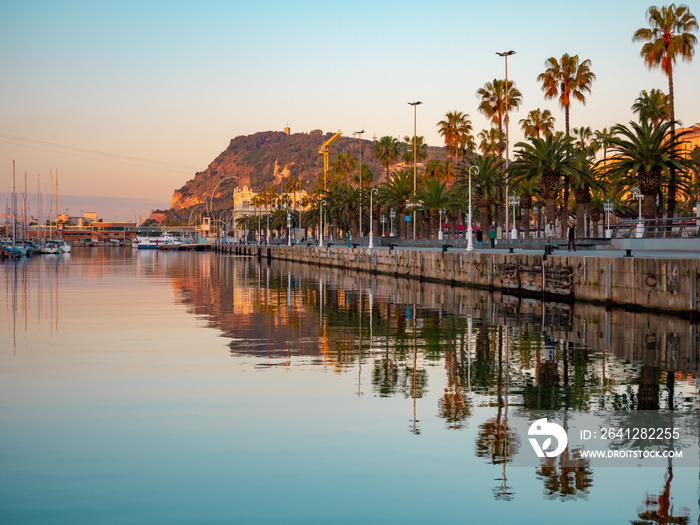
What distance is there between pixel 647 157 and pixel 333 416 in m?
43.4

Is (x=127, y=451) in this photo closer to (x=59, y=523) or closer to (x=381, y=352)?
(x=59, y=523)

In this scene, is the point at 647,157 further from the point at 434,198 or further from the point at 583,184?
the point at 434,198

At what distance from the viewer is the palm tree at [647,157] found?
50781mm

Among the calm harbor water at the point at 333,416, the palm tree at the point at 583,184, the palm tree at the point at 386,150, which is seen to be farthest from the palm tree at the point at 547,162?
the palm tree at the point at 386,150

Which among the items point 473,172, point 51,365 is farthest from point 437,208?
point 51,365

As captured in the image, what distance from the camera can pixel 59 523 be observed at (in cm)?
812

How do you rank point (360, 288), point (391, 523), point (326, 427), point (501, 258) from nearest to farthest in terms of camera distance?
point (391, 523)
point (326, 427)
point (501, 258)
point (360, 288)

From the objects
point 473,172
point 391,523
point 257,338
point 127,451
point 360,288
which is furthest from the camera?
point 473,172

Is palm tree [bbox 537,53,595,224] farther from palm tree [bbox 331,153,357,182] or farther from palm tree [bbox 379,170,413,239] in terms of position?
palm tree [bbox 331,153,357,182]

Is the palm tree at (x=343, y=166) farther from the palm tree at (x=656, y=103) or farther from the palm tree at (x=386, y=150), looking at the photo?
the palm tree at (x=656, y=103)

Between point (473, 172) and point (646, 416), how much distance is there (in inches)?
2488

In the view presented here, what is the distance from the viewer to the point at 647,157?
51.1m

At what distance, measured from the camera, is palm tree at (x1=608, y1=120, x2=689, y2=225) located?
5078 centimetres

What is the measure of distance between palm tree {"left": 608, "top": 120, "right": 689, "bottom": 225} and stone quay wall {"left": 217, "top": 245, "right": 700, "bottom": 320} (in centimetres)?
1239
